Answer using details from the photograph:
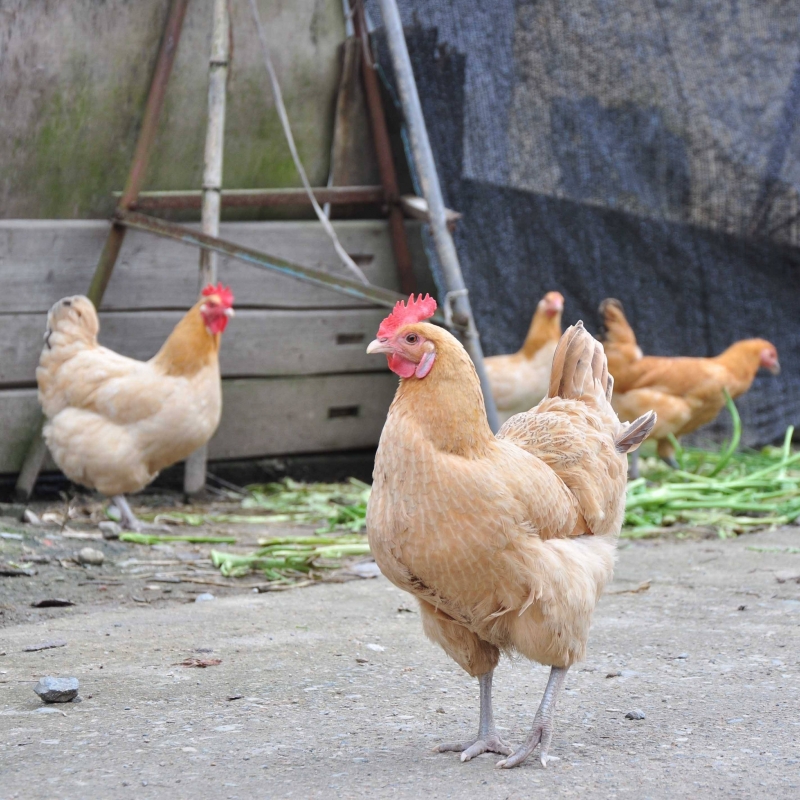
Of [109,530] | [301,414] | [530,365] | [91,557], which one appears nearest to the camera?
[91,557]

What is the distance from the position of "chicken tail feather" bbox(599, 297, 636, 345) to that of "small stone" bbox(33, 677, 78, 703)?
14.3 feet

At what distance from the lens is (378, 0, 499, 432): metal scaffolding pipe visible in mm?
5141

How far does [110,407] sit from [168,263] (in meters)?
1.03

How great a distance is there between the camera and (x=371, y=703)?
266cm

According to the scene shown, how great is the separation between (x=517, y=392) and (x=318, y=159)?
72.0 inches

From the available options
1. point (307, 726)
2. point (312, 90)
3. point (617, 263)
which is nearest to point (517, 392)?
point (617, 263)

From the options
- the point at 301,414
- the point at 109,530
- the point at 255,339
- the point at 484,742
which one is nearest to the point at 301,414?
the point at 301,414

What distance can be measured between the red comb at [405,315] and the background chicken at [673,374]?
3.93 metres

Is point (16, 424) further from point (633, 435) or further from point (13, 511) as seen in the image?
point (633, 435)

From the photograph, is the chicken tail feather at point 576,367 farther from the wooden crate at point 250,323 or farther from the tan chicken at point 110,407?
the wooden crate at point 250,323

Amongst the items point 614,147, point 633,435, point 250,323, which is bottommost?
point 633,435

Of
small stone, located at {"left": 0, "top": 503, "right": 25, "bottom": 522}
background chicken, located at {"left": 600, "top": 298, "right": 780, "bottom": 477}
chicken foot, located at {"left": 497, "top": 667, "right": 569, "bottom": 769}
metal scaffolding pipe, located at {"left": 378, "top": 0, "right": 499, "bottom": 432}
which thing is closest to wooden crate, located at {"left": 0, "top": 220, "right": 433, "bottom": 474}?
small stone, located at {"left": 0, "top": 503, "right": 25, "bottom": 522}

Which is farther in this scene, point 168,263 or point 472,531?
point 168,263

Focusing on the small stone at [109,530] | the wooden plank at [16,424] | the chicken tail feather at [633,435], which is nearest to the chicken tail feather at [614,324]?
the small stone at [109,530]
